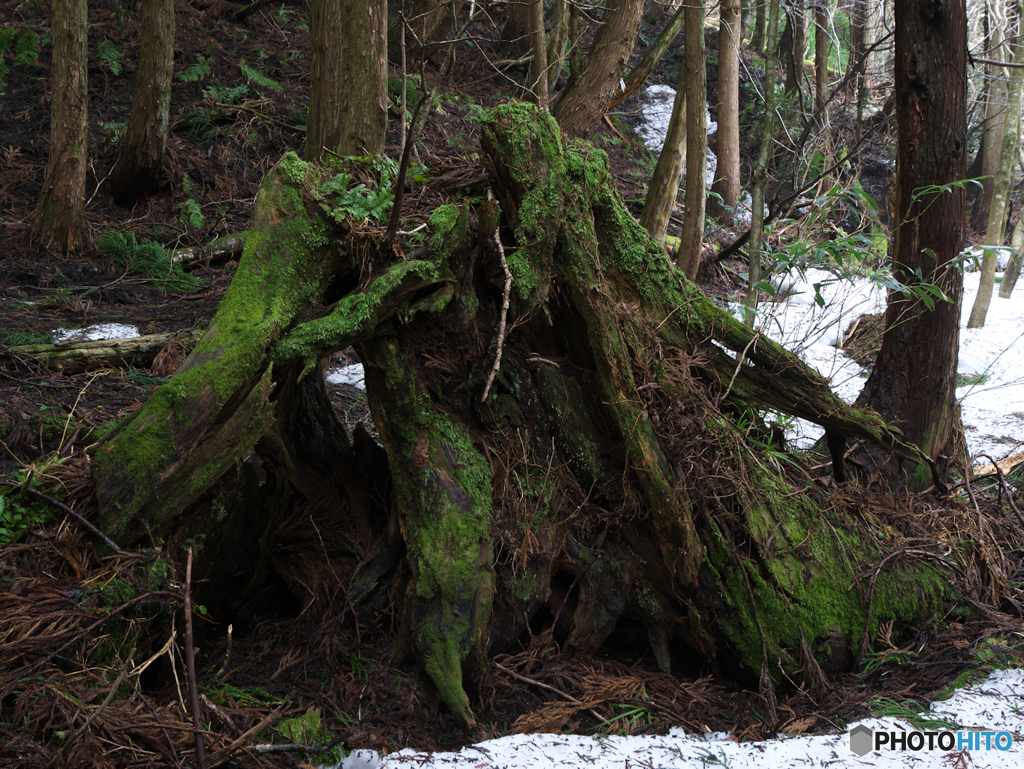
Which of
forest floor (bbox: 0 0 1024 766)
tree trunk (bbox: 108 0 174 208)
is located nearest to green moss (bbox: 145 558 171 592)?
forest floor (bbox: 0 0 1024 766)

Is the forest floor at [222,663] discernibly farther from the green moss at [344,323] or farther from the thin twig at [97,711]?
the green moss at [344,323]

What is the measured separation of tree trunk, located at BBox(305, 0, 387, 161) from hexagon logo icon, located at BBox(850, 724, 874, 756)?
4738mm

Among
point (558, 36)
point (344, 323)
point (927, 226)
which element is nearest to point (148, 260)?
point (558, 36)

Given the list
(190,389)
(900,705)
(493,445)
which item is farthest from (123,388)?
(900,705)

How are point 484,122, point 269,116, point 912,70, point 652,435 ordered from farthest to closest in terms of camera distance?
point 269,116 → point 912,70 → point 652,435 → point 484,122

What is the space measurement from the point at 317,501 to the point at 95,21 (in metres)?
11.0

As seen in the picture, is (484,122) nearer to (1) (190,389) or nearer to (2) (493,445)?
(2) (493,445)

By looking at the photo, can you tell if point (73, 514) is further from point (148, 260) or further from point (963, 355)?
point (963, 355)

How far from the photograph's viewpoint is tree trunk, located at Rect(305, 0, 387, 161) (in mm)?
5121

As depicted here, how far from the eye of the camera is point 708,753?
106 inches

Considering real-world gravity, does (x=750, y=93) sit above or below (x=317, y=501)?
above

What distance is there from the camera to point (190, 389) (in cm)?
250

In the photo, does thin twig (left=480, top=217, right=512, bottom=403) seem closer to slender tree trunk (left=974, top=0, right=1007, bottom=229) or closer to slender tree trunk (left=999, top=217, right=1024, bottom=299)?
→ slender tree trunk (left=974, top=0, right=1007, bottom=229)

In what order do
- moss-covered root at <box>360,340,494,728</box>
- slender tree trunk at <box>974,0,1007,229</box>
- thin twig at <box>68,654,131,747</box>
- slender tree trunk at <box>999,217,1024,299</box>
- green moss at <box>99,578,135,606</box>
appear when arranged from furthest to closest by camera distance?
slender tree trunk at <box>974,0,1007,229</box>
slender tree trunk at <box>999,217,1024,299</box>
moss-covered root at <box>360,340,494,728</box>
green moss at <box>99,578,135,606</box>
thin twig at <box>68,654,131,747</box>
